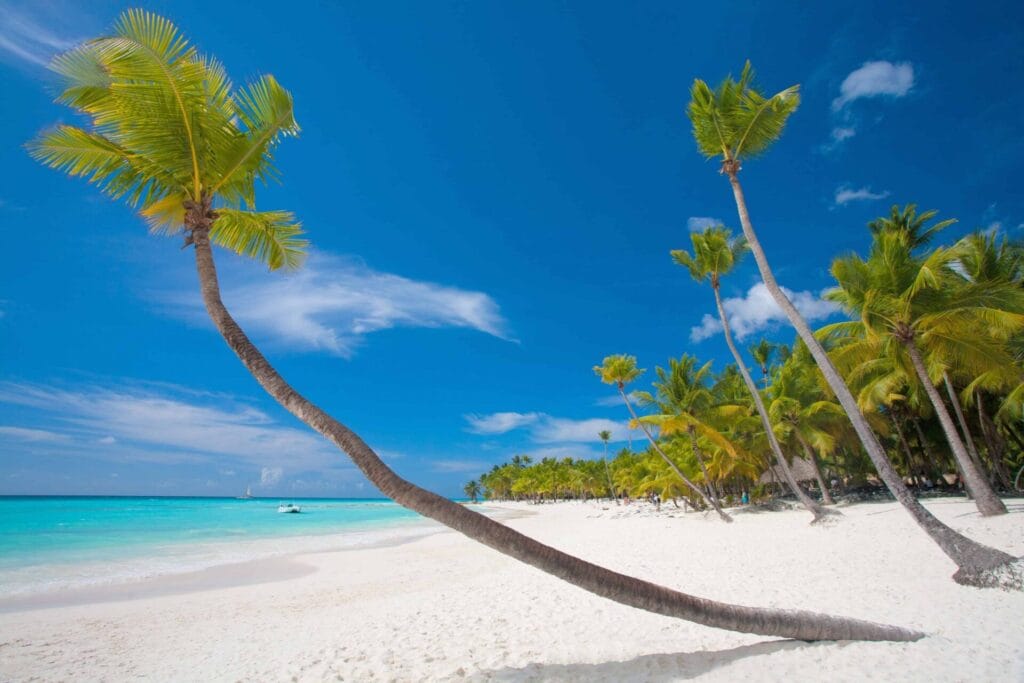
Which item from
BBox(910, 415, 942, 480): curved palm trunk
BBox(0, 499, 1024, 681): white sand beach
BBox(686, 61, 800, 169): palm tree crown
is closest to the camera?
BBox(0, 499, 1024, 681): white sand beach

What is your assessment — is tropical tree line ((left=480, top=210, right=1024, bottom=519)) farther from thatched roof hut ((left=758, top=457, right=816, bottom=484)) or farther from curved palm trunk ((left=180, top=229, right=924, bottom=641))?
curved palm trunk ((left=180, top=229, right=924, bottom=641))

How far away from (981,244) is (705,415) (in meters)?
12.4

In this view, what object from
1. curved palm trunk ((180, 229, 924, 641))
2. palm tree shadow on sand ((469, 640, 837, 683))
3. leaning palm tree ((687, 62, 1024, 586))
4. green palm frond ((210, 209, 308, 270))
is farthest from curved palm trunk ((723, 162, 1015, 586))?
green palm frond ((210, 209, 308, 270))

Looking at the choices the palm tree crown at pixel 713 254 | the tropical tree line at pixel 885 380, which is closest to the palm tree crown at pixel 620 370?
the tropical tree line at pixel 885 380

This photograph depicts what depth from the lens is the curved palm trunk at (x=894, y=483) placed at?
650 centimetres

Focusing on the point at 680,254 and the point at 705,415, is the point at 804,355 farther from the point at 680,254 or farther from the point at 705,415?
the point at 680,254

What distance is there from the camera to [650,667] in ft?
15.0

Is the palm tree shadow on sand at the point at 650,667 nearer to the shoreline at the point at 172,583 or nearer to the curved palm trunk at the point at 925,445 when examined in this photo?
the shoreline at the point at 172,583

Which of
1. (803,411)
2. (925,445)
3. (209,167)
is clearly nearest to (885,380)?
(803,411)

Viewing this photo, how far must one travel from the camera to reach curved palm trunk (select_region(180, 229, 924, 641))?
12.5 feet

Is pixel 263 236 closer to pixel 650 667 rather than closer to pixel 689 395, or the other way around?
pixel 650 667

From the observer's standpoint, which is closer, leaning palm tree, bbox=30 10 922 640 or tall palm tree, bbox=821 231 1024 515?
leaning palm tree, bbox=30 10 922 640

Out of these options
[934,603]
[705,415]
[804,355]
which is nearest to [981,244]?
[804,355]

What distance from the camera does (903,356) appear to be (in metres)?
15.0
